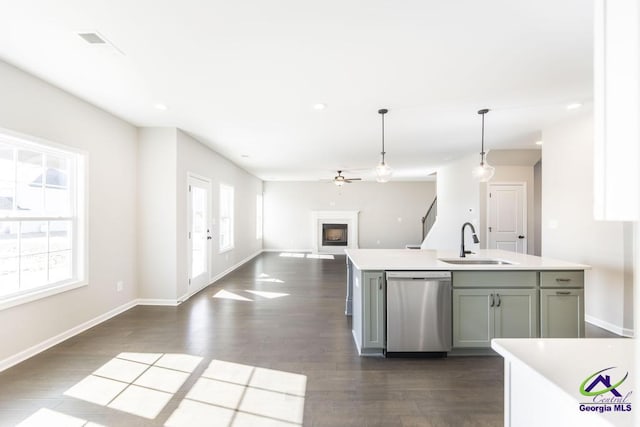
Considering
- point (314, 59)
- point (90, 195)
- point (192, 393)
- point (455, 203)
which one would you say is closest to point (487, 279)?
point (314, 59)

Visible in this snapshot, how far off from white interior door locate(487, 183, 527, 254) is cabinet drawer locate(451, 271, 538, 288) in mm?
3469

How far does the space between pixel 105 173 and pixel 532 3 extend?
4.63m

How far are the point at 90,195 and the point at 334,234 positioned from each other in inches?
322

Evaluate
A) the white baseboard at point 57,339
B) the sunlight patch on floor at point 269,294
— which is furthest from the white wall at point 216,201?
the sunlight patch on floor at point 269,294

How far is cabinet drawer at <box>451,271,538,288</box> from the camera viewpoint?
282 centimetres

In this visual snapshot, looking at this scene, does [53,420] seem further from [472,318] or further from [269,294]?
[472,318]

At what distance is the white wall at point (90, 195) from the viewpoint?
104 inches

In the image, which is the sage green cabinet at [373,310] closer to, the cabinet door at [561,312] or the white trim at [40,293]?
the cabinet door at [561,312]

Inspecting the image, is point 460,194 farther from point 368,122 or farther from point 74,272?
point 74,272

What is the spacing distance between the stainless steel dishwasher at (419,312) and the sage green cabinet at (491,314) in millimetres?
129

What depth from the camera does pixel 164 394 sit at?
2234 mm

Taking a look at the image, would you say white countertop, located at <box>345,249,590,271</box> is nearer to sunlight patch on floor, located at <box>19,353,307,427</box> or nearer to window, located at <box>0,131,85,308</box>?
sunlight patch on floor, located at <box>19,353,307,427</box>

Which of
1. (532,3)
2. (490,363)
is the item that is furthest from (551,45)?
(490,363)

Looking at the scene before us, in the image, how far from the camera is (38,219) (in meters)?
2.93
